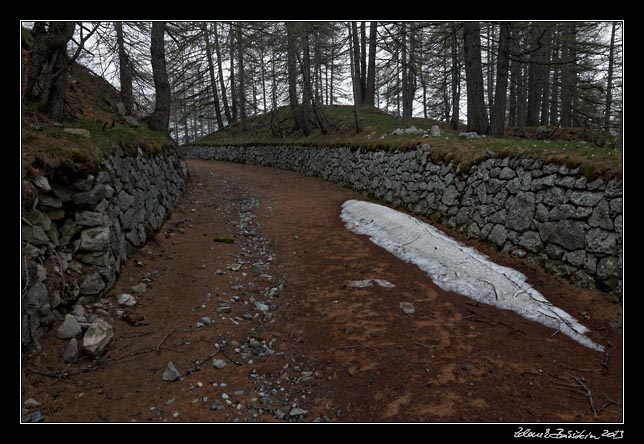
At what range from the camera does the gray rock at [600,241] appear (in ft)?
14.0

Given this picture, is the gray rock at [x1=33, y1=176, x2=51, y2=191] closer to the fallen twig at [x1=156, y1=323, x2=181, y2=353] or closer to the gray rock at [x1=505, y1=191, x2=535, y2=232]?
the fallen twig at [x1=156, y1=323, x2=181, y2=353]

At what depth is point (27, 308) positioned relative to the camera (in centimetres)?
310

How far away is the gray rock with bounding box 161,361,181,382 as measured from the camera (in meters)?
3.02

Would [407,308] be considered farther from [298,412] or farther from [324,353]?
[298,412]

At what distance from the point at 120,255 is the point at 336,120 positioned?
1366 centimetres

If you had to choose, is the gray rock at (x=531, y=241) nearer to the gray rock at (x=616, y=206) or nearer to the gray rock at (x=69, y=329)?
the gray rock at (x=616, y=206)

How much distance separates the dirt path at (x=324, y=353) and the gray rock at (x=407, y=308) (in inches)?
3.0

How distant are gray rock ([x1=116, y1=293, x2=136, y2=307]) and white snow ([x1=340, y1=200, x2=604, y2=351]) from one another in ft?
13.5

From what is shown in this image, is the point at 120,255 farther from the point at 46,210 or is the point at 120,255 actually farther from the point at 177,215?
the point at 177,215

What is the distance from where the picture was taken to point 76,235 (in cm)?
413

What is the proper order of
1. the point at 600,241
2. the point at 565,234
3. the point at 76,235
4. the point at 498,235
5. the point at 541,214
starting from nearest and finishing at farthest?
the point at 76,235, the point at 600,241, the point at 565,234, the point at 541,214, the point at 498,235

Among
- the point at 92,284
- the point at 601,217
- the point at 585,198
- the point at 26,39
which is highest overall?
the point at 26,39

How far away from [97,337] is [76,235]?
4.86 feet

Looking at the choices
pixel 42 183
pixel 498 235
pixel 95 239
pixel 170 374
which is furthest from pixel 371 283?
pixel 42 183
